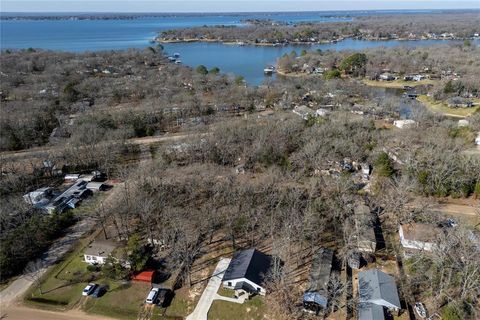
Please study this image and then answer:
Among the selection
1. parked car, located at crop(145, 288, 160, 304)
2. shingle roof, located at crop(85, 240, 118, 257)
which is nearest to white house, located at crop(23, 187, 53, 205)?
shingle roof, located at crop(85, 240, 118, 257)

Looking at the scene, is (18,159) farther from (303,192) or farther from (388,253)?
(388,253)

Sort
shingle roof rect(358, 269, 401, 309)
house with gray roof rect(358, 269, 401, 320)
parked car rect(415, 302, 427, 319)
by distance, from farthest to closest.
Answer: shingle roof rect(358, 269, 401, 309)
parked car rect(415, 302, 427, 319)
house with gray roof rect(358, 269, 401, 320)

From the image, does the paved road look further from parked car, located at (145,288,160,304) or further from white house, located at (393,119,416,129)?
white house, located at (393,119,416,129)

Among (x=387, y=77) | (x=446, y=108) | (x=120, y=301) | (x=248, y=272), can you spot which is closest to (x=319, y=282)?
Answer: (x=248, y=272)

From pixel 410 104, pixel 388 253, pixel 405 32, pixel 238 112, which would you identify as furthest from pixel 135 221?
pixel 405 32

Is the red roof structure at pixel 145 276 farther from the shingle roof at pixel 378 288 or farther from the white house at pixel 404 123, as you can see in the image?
the white house at pixel 404 123

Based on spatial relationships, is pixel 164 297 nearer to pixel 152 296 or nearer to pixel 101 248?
pixel 152 296

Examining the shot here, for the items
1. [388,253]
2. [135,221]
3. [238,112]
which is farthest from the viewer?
[238,112]

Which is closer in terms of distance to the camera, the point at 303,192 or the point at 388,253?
the point at 388,253
